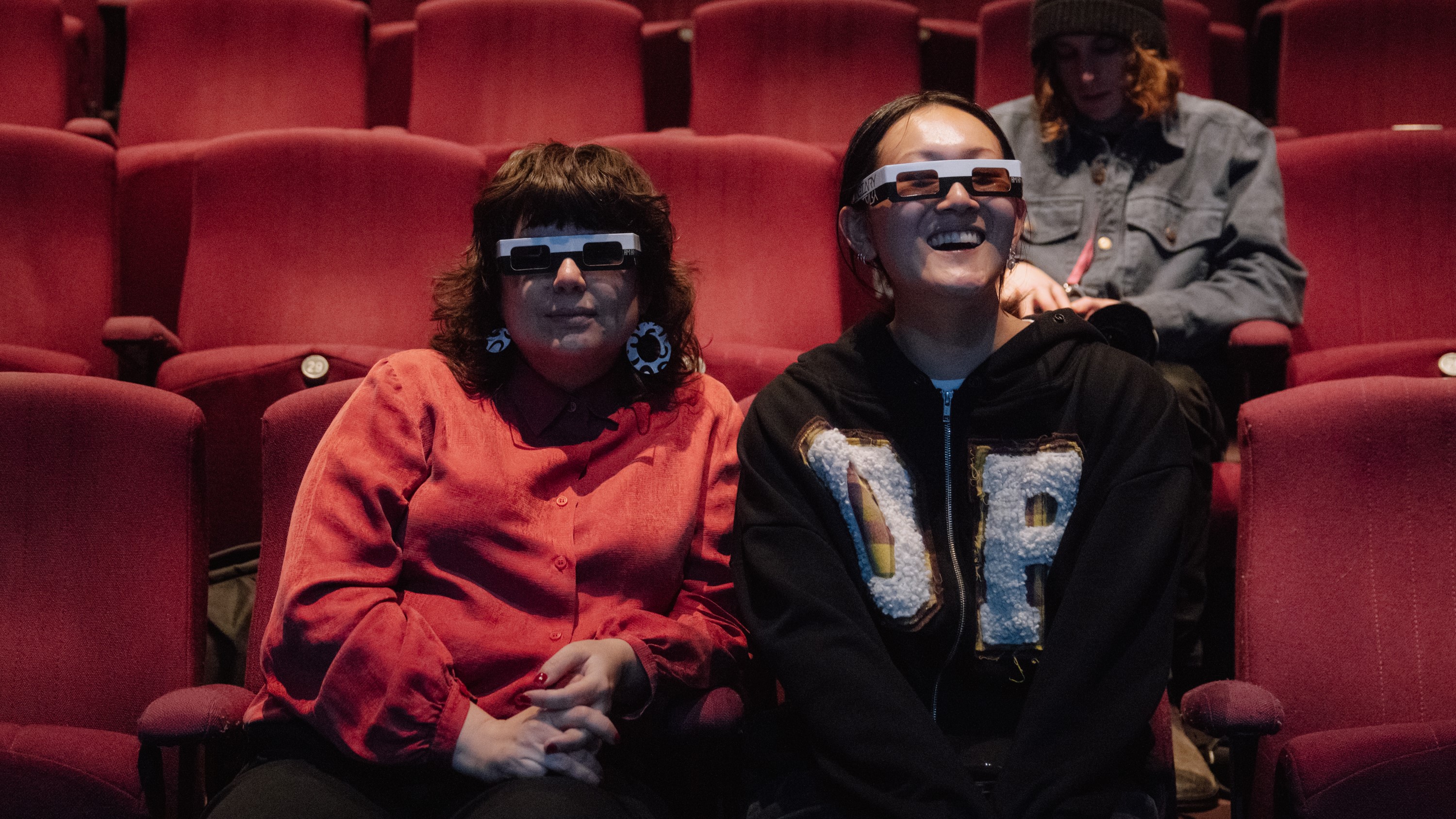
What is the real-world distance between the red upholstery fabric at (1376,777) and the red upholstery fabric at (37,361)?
0.93 metres

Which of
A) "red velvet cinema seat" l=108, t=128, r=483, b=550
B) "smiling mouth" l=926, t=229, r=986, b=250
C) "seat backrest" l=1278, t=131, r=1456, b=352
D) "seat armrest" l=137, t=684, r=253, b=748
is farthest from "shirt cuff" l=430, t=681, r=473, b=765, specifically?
"seat backrest" l=1278, t=131, r=1456, b=352

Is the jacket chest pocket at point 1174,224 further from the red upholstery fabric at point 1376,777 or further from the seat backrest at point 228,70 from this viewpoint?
the seat backrest at point 228,70

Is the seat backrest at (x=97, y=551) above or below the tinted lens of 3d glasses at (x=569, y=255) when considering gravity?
below

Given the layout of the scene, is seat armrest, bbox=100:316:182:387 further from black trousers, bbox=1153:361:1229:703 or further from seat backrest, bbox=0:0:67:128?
black trousers, bbox=1153:361:1229:703

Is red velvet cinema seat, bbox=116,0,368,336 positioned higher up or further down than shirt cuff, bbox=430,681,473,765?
higher up

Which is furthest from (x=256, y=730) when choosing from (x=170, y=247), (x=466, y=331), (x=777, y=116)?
(x=777, y=116)

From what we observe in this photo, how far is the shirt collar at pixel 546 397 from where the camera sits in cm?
73

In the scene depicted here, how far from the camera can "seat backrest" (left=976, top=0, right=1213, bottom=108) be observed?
157 cm

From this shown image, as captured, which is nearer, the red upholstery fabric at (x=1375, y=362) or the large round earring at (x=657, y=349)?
the large round earring at (x=657, y=349)

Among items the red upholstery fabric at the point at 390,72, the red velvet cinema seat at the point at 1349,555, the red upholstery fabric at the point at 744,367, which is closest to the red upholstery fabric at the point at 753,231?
the red upholstery fabric at the point at 744,367

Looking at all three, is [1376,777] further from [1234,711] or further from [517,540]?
[517,540]

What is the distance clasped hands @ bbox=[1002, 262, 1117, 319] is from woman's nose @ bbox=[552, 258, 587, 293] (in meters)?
0.37

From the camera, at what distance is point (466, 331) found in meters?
0.76

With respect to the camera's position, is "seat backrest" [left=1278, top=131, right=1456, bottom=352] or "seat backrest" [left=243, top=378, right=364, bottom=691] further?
"seat backrest" [left=1278, top=131, right=1456, bottom=352]
